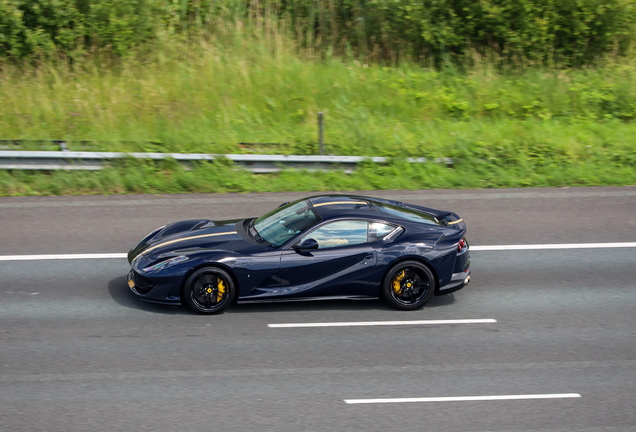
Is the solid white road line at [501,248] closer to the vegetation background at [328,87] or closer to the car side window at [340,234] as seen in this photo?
the car side window at [340,234]

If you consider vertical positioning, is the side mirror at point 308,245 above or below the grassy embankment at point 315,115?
below

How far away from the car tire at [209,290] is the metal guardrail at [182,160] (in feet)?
19.8

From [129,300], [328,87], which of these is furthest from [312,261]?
[328,87]

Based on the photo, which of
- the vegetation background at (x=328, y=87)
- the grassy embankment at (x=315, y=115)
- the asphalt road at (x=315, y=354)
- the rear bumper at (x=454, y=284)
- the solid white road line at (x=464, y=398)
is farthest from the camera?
the vegetation background at (x=328, y=87)

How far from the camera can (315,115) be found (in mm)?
15938

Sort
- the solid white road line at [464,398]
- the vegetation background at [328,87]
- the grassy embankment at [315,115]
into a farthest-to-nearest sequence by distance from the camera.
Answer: the vegetation background at [328,87] < the grassy embankment at [315,115] < the solid white road line at [464,398]

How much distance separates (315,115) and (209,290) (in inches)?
355

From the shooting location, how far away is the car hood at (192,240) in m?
7.73

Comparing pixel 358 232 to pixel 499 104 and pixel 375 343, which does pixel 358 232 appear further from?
pixel 499 104

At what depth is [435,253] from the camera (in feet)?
26.0

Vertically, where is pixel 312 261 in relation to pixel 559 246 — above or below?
above

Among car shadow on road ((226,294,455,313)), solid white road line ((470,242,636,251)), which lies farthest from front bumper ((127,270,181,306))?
solid white road line ((470,242,636,251))

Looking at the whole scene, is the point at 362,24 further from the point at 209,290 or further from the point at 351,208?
the point at 209,290

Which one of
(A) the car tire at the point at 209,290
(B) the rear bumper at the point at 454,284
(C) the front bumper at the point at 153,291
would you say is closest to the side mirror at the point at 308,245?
(A) the car tire at the point at 209,290
